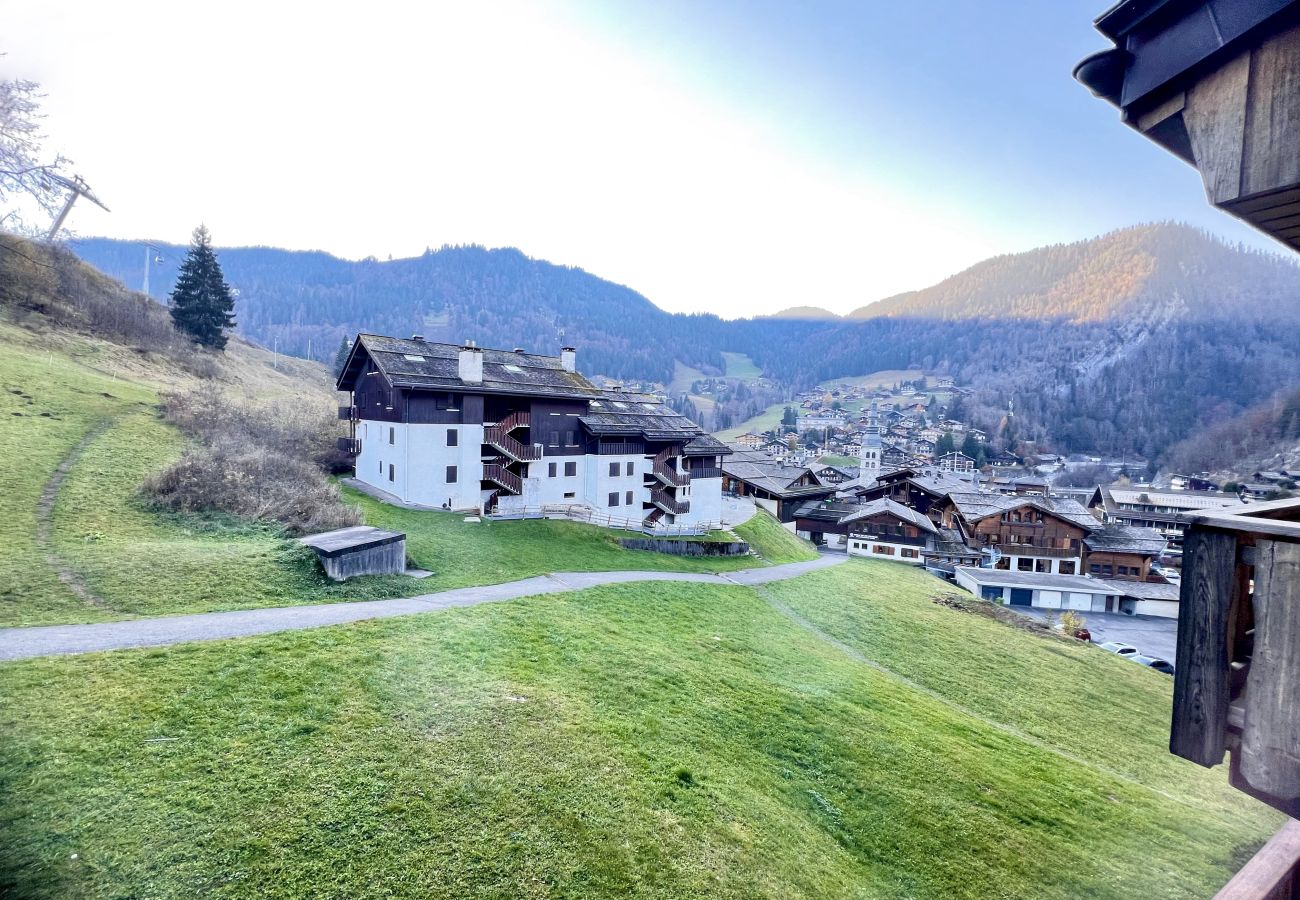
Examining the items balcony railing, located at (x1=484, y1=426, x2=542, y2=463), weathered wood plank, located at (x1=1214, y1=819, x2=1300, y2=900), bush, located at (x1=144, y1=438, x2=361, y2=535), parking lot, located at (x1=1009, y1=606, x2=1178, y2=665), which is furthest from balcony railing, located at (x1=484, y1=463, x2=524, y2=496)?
parking lot, located at (x1=1009, y1=606, x2=1178, y2=665)

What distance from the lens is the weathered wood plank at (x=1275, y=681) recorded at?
304 centimetres

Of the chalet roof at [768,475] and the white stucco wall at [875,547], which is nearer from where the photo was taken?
the white stucco wall at [875,547]

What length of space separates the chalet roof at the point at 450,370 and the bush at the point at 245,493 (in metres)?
8.00

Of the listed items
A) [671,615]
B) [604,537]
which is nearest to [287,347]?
[604,537]

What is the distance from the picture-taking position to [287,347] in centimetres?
18862

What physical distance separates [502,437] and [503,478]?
2.39m

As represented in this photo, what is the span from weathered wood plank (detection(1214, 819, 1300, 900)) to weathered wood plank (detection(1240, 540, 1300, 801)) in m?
6.96

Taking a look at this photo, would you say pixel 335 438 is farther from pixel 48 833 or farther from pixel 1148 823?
pixel 1148 823

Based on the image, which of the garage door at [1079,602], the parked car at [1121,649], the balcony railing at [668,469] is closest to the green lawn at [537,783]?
the parked car at [1121,649]

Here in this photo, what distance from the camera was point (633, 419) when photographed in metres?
40.0

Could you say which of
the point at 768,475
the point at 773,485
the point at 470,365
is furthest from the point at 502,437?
the point at 768,475

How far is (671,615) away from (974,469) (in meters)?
117

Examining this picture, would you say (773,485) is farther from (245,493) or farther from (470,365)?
(245,493)

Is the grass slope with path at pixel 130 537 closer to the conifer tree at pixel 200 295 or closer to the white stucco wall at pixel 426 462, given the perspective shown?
the white stucco wall at pixel 426 462
